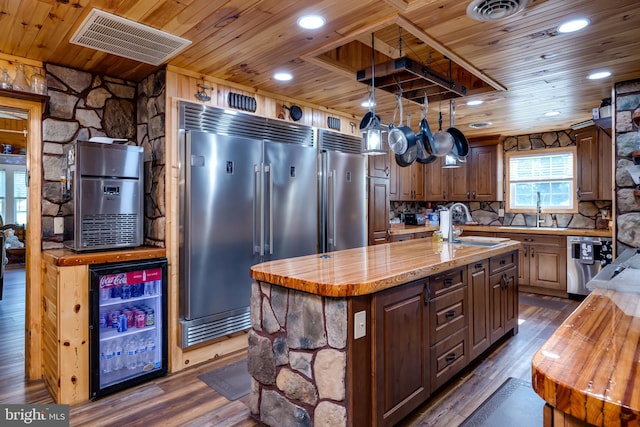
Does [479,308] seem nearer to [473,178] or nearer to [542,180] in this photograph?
[473,178]

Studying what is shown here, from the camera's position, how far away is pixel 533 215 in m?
6.04

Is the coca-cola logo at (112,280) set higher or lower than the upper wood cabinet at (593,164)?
lower

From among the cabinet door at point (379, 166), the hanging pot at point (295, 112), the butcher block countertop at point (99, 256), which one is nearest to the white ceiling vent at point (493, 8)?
the hanging pot at point (295, 112)

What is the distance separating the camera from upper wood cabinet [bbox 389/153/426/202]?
580 cm

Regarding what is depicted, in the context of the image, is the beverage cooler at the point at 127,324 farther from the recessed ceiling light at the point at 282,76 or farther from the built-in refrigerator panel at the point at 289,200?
the recessed ceiling light at the point at 282,76

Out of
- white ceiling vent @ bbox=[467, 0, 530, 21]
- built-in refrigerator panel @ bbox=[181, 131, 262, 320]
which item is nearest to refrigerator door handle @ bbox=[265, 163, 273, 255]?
built-in refrigerator panel @ bbox=[181, 131, 262, 320]

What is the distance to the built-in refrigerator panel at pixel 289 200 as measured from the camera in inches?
140

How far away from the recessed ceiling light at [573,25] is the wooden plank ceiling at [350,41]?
0.15 ft

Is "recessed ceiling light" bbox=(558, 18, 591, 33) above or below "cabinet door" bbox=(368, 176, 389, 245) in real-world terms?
above

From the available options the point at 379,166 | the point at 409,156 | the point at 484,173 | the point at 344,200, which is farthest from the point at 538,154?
the point at 409,156

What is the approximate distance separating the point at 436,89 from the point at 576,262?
365 cm

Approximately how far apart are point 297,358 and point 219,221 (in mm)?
1595

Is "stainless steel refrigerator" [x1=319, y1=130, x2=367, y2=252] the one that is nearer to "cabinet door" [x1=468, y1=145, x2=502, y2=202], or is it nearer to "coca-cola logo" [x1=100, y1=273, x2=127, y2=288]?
"coca-cola logo" [x1=100, y1=273, x2=127, y2=288]

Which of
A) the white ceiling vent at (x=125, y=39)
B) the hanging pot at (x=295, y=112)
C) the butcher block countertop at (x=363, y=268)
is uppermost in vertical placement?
the white ceiling vent at (x=125, y=39)
